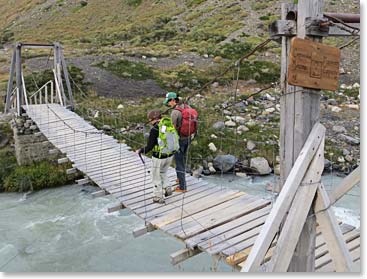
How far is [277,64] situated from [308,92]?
1650cm

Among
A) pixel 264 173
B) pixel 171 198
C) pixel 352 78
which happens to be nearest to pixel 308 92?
pixel 171 198

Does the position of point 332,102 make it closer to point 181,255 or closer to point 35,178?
point 35,178

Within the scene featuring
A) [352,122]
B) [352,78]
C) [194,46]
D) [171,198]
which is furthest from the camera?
[194,46]

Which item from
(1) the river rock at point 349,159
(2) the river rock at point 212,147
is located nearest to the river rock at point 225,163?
(2) the river rock at point 212,147

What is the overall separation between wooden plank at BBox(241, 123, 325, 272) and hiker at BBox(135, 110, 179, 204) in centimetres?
240

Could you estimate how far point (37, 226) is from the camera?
8.38m

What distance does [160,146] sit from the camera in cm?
511

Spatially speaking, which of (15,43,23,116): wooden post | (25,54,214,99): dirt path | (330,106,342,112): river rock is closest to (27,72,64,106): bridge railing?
(15,43,23,116): wooden post

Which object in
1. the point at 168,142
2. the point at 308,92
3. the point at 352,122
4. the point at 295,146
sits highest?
the point at 308,92

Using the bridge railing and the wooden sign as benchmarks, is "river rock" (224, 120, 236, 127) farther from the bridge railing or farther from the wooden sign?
the wooden sign

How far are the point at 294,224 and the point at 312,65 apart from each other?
1.03m

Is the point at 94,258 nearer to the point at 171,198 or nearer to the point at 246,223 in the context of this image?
the point at 171,198

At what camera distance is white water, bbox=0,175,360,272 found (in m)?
6.79

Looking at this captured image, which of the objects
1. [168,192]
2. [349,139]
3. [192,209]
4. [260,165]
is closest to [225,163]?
[260,165]
